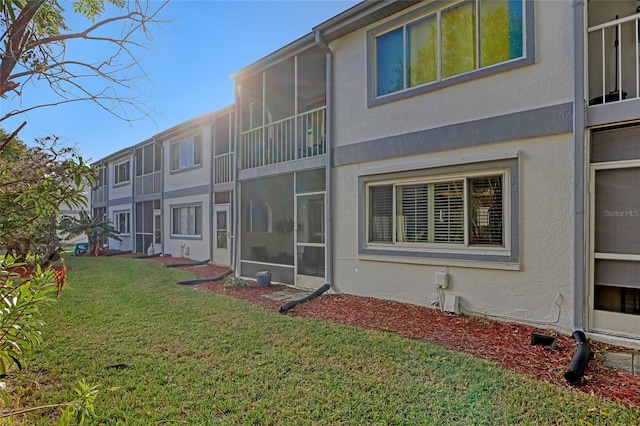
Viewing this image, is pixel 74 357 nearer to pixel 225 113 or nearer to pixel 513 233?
pixel 513 233

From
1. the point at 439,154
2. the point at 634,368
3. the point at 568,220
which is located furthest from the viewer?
the point at 439,154

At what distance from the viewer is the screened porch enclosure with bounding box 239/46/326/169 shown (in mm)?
9859

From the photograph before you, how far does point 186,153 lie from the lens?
17.4 metres

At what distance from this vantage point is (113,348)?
17.3 ft

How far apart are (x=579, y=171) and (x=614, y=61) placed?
213 centimetres

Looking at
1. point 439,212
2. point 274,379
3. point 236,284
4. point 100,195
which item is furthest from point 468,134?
point 100,195

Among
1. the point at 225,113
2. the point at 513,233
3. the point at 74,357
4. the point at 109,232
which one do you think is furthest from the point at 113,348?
the point at 109,232

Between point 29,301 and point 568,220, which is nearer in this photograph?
point 29,301

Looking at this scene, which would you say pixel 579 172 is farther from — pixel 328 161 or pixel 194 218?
pixel 194 218

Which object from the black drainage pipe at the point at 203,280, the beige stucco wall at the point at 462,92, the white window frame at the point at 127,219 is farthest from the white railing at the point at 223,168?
the white window frame at the point at 127,219

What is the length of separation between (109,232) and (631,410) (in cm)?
2239

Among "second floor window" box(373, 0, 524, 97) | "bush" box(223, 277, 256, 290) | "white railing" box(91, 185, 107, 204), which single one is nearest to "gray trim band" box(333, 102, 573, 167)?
"second floor window" box(373, 0, 524, 97)

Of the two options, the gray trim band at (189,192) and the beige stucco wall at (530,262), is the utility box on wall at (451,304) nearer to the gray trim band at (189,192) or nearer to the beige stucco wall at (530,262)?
the beige stucco wall at (530,262)

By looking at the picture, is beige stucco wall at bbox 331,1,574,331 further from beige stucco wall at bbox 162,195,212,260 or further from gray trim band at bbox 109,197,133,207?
gray trim band at bbox 109,197,133,207
